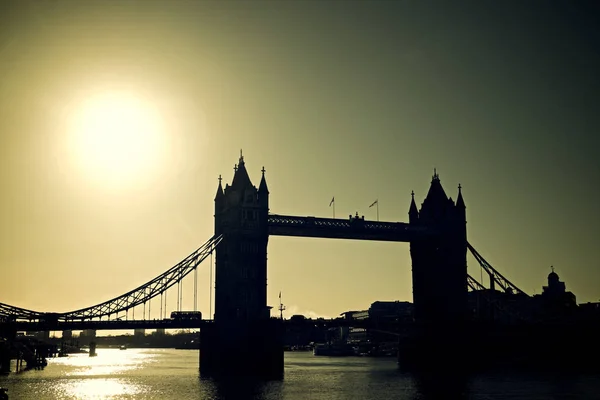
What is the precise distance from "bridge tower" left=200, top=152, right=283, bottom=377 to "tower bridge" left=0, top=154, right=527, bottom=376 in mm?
172

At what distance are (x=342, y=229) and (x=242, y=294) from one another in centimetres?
2453

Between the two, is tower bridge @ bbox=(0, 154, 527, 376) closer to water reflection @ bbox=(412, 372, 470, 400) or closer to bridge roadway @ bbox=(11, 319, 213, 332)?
bridge roadway @ bbox=(11, 319, 213, 332)

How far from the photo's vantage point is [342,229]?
15612cm

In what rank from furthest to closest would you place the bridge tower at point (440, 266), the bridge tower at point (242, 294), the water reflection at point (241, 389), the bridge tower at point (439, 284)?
the bridge tower at point (440, 266) → the bridge tower at point (439, 284) → the bridge tower at point (242, 294) → the water reflection at point (241, 389)

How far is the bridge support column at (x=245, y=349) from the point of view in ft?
453

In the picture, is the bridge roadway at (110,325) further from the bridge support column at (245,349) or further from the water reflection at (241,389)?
the water reflection at (241,389)

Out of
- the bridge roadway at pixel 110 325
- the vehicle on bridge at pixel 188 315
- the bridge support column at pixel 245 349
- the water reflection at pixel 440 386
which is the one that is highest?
the vehicle on bridge at pixel 188 315

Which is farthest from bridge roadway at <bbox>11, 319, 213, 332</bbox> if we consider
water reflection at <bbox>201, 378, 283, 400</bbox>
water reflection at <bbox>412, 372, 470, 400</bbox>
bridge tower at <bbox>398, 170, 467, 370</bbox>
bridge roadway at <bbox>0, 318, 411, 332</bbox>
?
bridge tower at <bbox>398, 170, 467, 370</bbox>

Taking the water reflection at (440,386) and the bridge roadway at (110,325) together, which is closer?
the water reflection at (440,386)

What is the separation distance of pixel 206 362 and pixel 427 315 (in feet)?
165

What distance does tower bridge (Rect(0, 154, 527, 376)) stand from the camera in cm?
14000

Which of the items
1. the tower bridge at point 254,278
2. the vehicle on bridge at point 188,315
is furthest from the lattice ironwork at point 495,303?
the vehicle on bridge at point 188,315

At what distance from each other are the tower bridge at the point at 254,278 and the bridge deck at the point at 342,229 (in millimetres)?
187

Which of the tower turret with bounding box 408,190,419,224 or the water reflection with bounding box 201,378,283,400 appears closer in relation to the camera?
the water reflection with bounding box 201,378,283,400
